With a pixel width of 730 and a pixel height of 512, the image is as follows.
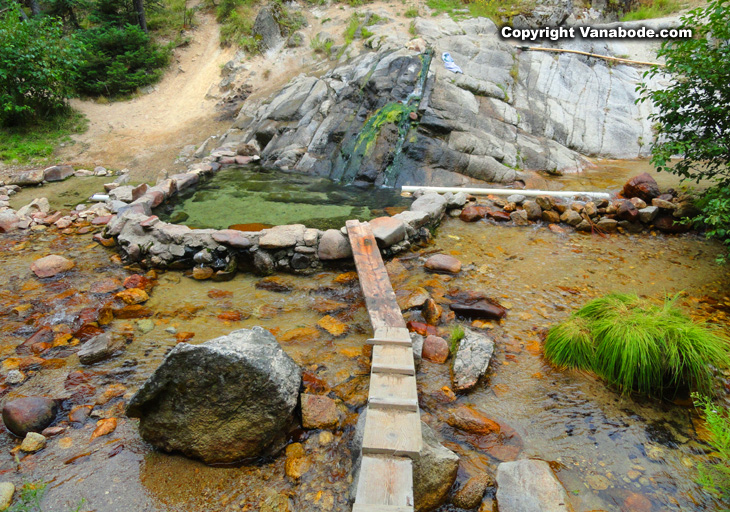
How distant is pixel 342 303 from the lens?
491 cm

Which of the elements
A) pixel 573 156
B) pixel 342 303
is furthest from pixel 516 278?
pixel 573 156

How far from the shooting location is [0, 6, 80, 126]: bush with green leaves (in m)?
11.2

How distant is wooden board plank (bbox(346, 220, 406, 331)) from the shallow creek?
11.1 inches

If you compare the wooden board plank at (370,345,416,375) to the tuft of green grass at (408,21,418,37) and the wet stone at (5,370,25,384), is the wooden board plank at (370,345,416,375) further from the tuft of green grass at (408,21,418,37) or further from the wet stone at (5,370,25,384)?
the tuft of green grass at (408,21,418,37)

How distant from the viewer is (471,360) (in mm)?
3621

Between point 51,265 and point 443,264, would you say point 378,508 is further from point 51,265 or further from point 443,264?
point 51,265

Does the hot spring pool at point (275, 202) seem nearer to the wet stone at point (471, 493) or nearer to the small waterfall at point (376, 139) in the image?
the small waterfall at point (376, 139)

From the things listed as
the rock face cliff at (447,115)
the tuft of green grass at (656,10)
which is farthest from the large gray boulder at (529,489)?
the tuft of green grass at (656,10)

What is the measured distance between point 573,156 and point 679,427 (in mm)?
9265

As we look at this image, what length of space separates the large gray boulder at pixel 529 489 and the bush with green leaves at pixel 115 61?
17287 mm

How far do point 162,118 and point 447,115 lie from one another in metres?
10.0

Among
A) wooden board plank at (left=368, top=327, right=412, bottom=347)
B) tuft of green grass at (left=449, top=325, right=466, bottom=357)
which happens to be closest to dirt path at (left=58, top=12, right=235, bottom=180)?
wooden board plank at (left=368, top=327, right=412, bottom=347)

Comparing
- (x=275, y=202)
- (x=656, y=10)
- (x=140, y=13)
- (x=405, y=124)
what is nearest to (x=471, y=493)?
(x=275, y=202)

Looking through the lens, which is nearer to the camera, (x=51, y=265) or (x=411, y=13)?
(x=51, y=265)
